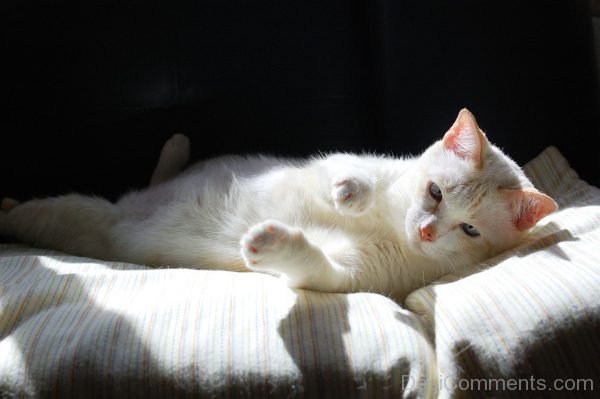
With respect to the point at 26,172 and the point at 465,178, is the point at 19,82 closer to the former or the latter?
the point at 26,172

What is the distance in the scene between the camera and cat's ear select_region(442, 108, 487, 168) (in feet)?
4.31

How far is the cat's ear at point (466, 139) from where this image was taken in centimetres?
131

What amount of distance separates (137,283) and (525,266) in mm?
942

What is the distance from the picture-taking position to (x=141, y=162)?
195 cm

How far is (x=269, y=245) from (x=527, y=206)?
2.26 feet

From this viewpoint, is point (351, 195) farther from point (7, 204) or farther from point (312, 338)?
point (7, 204)

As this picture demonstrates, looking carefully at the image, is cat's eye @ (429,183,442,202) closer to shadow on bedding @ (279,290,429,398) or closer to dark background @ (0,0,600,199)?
shadow on bedding @ (279,290,429,398)

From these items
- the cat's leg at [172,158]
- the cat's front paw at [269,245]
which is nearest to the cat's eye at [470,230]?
the cat's front paw at [269,245]

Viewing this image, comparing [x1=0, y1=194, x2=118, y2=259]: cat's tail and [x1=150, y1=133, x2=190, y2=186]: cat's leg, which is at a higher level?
[x1=150, y1=133, x2=190, y2=186]: cat's leg

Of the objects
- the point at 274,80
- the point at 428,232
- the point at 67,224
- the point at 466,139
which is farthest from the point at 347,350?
the point at 274,80

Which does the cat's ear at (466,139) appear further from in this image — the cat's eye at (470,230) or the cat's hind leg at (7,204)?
the cat's hind leg at (7,204)

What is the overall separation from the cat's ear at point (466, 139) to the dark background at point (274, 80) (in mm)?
479

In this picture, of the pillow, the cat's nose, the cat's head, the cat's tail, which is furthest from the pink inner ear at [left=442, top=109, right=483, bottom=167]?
the cat's tail

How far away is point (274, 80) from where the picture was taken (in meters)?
1.93
